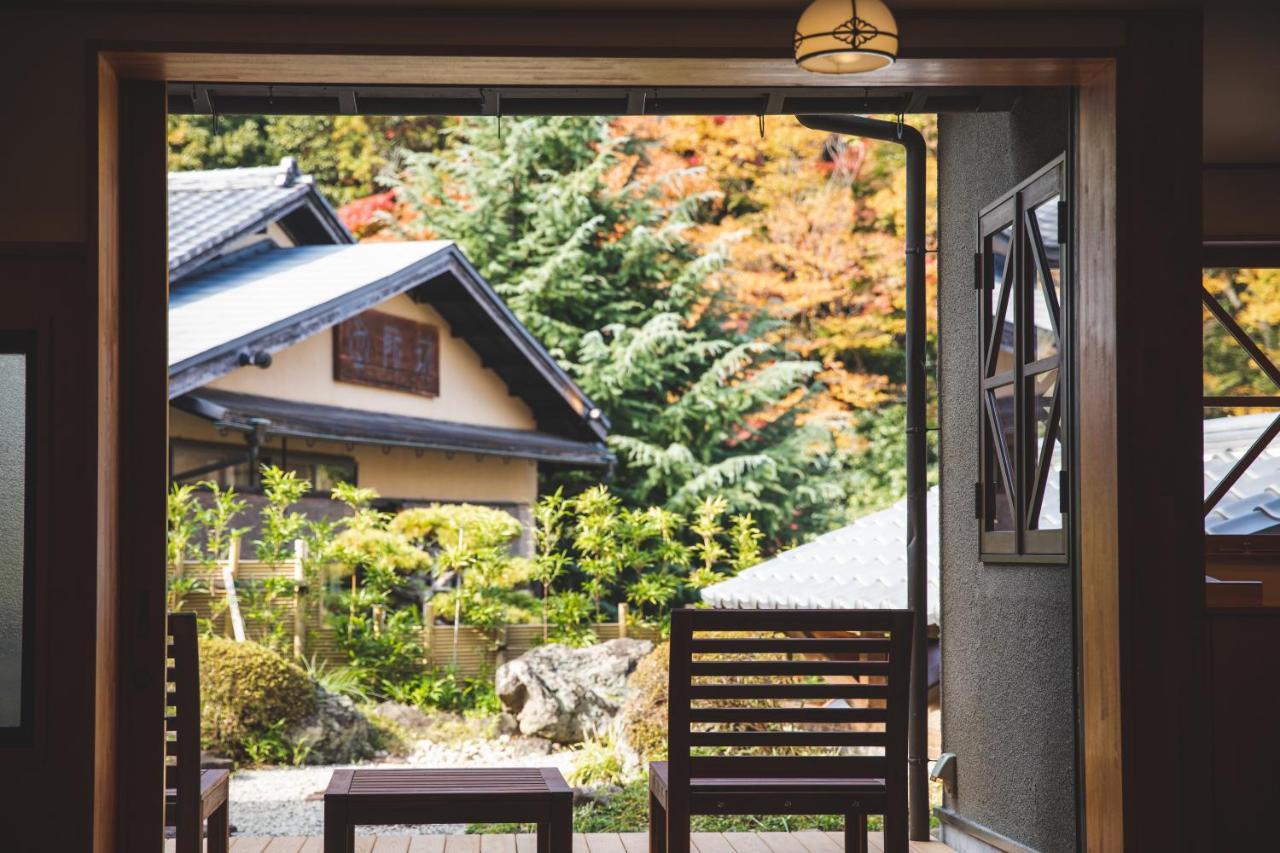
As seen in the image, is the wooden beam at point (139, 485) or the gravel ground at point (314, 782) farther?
the gravel ground at point (314, 782)

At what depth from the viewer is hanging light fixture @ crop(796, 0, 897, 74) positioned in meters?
3.10

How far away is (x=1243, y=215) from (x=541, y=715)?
16.8 feet

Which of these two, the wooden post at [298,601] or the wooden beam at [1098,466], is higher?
the wooden beam at [1098,466]

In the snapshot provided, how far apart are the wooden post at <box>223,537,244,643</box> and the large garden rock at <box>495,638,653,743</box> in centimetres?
167

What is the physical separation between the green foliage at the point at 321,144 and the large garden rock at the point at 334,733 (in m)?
8.76

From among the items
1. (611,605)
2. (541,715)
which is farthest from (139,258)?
(611,605)

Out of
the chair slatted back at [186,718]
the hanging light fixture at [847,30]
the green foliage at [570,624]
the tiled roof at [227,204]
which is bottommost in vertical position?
the green foliage at [570,624]

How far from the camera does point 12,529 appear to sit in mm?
3693

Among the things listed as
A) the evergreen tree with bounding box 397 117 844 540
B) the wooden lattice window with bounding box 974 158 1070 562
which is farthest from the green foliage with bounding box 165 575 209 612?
the evergreen tree with bounding box 397 117 844 540

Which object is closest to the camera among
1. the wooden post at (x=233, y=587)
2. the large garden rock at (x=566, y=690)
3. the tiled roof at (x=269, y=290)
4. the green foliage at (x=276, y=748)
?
the green foliage at (x=276, y=748)

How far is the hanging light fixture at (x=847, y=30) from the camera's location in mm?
3100

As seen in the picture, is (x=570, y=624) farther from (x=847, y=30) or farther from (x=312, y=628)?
(x=847, y=30)

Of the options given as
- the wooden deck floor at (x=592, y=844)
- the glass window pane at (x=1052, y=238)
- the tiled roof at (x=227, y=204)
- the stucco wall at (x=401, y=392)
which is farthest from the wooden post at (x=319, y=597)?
the glass window pane at (x=1052, y=238)

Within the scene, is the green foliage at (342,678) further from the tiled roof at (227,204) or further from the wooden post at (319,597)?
the tiled roof at (227,204)
